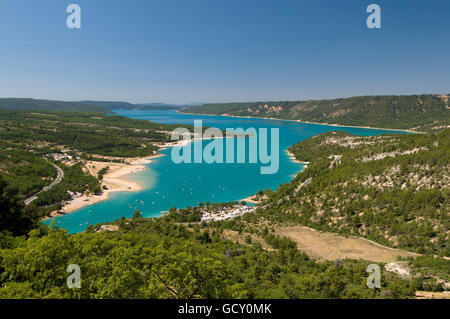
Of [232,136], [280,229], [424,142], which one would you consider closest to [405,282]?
[280,229]

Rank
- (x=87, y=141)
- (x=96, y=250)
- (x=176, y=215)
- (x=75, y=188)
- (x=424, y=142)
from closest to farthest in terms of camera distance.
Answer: (x=96, y=250) < (x=176, y=215) < (x=424, y=142) < (x=75, y=188) < (x=87, y=141)

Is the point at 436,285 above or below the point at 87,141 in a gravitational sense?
below

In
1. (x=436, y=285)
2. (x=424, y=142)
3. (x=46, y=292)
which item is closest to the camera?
(x=46, y=292)

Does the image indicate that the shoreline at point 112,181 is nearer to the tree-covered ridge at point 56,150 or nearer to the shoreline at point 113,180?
the shoreline at point 113,180

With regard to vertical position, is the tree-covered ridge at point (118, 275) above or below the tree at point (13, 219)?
above

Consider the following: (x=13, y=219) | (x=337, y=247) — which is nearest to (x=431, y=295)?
(x=337, y=247)

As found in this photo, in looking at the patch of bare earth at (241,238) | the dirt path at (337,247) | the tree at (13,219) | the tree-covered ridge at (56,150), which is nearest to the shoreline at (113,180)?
the tree-covered ridge at (56,150)

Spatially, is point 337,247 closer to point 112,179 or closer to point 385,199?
point 385,199
